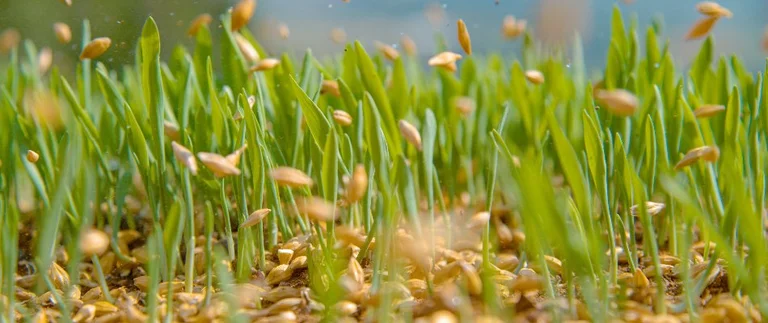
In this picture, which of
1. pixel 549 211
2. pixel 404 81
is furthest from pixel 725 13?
pixel 549 211

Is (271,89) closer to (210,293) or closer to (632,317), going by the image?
(210,293)

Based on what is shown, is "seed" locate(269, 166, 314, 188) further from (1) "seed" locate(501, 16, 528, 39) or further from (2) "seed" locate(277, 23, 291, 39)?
(1) "seed" locate(501, 16, 528, 39)

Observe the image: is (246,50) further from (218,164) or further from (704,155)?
(704,155)

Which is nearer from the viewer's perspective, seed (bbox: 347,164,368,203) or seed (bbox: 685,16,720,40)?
seed (bbox: 347,164,368,203)

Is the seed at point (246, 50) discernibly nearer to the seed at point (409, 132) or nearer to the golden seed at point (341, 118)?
the golden seed at point (341, 118)

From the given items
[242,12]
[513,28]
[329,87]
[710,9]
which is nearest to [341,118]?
[329,87]

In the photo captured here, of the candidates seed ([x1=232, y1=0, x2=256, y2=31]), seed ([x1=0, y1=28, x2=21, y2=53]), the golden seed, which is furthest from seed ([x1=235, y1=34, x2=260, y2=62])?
seed ([x1=0, y1=28, x2=21, y2=53])
